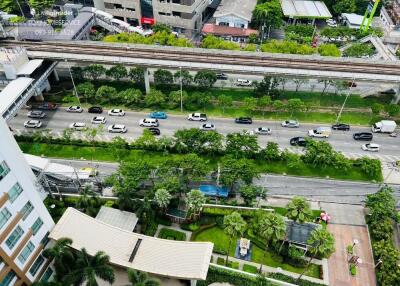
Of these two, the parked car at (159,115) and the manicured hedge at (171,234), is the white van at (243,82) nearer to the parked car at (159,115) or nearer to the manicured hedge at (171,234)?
the parked car at (159,115)

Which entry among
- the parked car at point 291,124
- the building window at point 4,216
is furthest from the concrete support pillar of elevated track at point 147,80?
the building window at point 4,216

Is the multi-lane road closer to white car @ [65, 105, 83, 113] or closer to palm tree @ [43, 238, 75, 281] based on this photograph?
white car @ [65, 105, 83, 113]

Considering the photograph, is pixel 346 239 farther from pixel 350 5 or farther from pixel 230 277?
pixel 350 5

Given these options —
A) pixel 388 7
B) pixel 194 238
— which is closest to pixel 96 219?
pixel 194 238

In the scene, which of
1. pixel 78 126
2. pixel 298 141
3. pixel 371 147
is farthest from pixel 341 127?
pixel 78 126

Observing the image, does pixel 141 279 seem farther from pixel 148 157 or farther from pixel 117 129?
pixel 117 129

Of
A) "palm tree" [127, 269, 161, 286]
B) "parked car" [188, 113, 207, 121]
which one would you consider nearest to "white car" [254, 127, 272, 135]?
"parked car" [188, 113, 207, 121]
